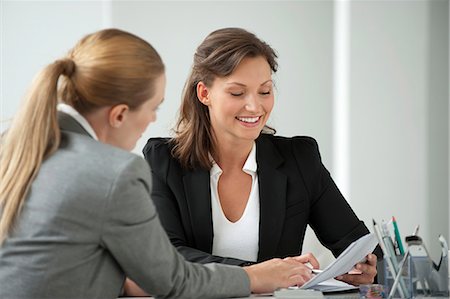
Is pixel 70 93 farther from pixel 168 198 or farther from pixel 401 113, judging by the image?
pixel 401 113

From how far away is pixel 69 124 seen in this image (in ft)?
5.30

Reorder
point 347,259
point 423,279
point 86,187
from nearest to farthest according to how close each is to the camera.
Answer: point 86,187, point 423,279, point 347,259

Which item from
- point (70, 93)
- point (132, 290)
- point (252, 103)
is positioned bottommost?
point (132, 290)

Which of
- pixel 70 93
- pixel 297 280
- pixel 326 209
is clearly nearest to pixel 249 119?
pixel 326 209

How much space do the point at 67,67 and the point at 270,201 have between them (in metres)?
1.05

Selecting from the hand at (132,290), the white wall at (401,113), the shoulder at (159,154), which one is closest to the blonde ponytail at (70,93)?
the hand at (132,290)

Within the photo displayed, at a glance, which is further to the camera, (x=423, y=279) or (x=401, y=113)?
(x=401, y=113)

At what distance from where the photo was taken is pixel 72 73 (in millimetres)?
1642

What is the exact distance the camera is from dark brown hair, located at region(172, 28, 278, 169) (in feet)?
8.01

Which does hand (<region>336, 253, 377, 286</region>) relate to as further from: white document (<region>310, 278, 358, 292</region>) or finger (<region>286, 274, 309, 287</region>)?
finger (<region>286, 274, 309, 287</region>)

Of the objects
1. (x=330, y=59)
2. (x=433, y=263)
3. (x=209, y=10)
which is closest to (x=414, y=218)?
(x=330, y=59)

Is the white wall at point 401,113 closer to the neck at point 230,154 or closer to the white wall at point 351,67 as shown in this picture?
the white wall at point 351,67

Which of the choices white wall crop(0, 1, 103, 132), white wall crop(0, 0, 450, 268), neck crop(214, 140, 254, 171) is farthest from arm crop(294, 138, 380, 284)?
white wall crop(0, 1, 103, 132)

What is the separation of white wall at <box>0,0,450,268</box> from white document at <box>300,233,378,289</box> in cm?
275
